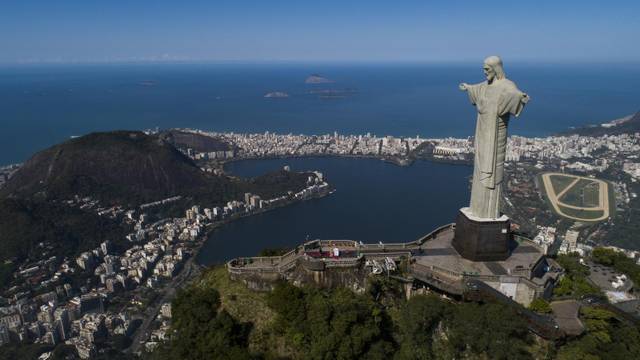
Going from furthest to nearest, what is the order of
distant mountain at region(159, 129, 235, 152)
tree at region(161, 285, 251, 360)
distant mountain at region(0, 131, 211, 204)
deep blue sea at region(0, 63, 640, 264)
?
1. distant mountain at region(159, 129, 235, 152)
2. distant mountain at region(0, 131, 211, 204)
3. deep blue sea at region(0, 63, 640, 264)
4. tree at region(161, 285, 251, 360)

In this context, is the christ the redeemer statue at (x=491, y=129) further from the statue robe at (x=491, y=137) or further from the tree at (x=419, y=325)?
the tree at (x=419, y=325)

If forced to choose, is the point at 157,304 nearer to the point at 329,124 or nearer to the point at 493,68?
the point at 493,68

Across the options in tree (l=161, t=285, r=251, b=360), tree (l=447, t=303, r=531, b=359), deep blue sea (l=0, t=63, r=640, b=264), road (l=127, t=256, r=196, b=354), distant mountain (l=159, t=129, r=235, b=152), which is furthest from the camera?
distant mountain (l=159, t=129, r=235, b=152)

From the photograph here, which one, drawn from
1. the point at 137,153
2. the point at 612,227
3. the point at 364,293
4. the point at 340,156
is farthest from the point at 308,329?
the point at 340,156

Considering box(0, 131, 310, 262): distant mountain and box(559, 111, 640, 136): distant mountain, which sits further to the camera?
box(559, 111, 640, 136): distant mountain

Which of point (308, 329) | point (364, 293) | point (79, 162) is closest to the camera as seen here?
point (308, 329)

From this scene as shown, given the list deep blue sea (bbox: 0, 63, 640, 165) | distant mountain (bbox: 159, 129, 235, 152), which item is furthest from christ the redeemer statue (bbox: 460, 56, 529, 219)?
deep blue sea (bbox: 0, 63, 640, 165)

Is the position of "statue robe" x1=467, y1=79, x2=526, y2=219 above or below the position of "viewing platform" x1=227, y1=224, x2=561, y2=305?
above

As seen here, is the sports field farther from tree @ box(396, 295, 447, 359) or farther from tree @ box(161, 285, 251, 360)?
tree @ box(161, 285, 251, 360)

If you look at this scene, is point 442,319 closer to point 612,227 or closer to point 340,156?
point 612,227
